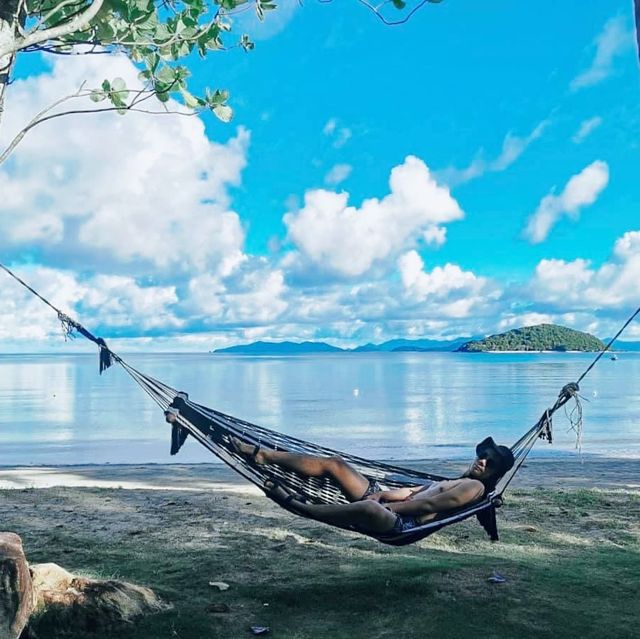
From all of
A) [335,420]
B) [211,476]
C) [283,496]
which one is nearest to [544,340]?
[335,420]

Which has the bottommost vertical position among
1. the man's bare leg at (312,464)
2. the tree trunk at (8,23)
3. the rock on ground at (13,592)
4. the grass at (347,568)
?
the grass at (347,568)

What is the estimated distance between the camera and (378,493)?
278 centimetres

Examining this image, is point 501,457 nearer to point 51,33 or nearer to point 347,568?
point 347,568

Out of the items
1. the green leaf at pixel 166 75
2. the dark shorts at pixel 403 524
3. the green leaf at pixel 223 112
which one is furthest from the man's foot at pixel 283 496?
the green leaf at pixel 166 75

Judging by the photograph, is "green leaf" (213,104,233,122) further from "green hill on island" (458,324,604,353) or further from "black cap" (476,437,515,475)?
"green hill on island" (458,324,604,353)

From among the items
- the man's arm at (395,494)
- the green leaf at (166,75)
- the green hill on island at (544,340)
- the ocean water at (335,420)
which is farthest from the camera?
the green hill on island at (544,340)

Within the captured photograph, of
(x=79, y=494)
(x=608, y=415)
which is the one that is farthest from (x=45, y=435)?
(x=608, y=415)

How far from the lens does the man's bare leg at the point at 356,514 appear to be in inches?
91.1

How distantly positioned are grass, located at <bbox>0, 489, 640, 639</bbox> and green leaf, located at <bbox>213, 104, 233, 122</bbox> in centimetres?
164

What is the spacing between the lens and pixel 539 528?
11.7ft

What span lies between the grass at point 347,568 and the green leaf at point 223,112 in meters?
1.64

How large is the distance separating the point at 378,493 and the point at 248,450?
573 mm

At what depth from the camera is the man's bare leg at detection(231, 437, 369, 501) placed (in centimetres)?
263

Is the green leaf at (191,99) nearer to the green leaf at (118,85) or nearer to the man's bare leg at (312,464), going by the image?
the green leaf at (118,85)
